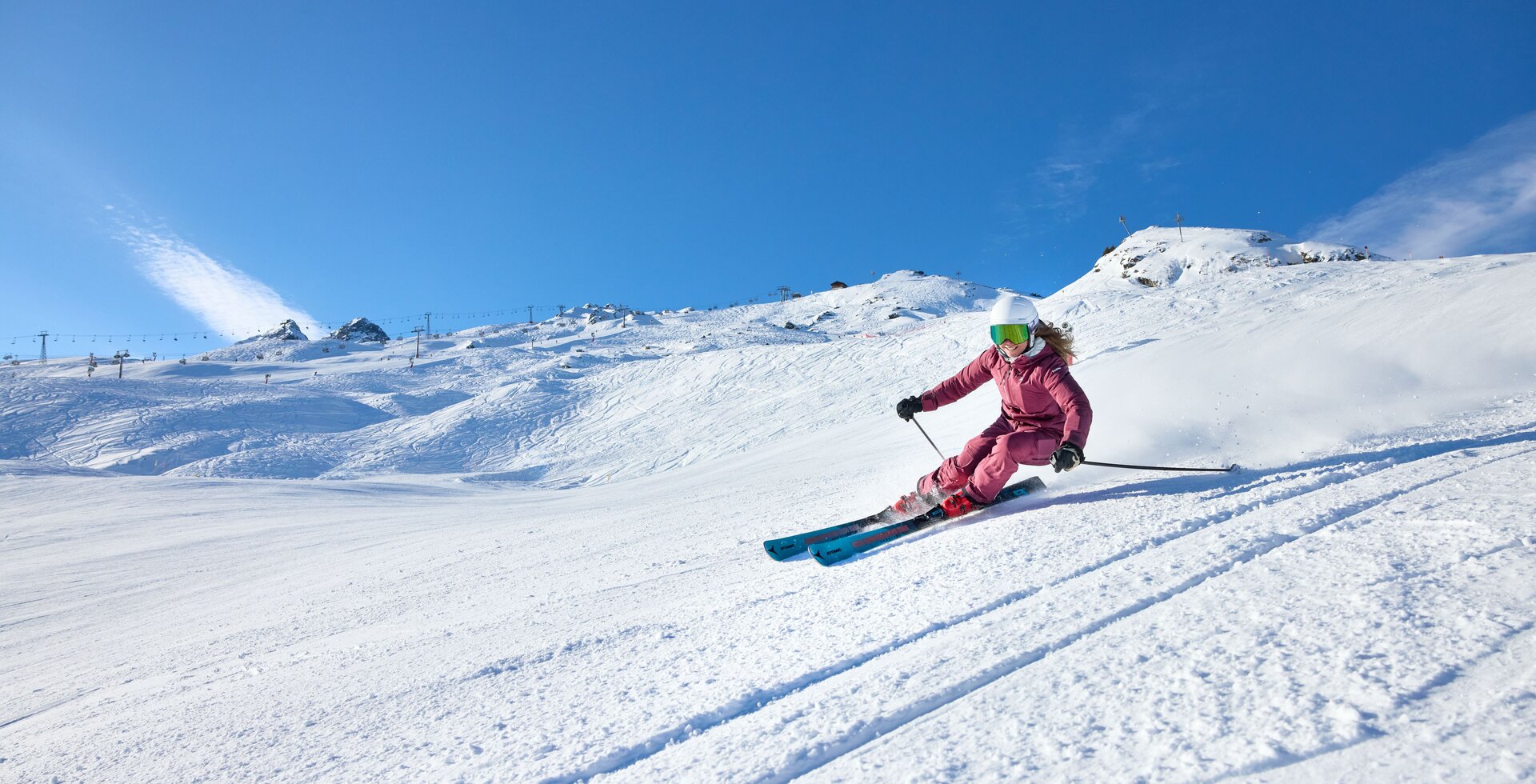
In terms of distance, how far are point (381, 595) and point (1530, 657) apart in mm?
4647

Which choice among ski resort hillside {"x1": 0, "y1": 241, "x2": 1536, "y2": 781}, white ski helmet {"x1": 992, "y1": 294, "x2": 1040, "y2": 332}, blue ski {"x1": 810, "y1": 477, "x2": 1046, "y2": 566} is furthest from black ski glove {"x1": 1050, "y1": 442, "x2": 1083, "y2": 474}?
white ski helmet {"x1": 992, "y1": 294, "x2": 1040, "y2": 332}

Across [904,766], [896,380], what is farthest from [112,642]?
[896,380]

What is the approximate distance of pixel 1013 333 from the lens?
13.2 feet

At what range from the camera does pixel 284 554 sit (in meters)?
5.94

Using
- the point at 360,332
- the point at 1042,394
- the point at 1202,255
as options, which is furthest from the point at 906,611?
the point at 360,332

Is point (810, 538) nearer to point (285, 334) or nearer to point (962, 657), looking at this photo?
point (962, 657)

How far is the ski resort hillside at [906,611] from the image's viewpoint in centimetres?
147

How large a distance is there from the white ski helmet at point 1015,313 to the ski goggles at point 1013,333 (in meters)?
0.02

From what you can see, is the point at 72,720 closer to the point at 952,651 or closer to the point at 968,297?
the point at 952,651

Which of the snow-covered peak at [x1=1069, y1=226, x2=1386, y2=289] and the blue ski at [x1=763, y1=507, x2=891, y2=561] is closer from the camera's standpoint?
the blue ski at [x1=763, y1=507, x2=891, y2=561]

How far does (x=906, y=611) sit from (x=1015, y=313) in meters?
2.39

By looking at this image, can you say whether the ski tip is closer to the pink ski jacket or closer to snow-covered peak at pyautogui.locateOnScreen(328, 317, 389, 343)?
the pink ski jacket

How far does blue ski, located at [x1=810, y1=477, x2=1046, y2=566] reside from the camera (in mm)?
3289

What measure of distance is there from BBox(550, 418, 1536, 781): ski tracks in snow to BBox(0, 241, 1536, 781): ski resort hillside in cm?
1
